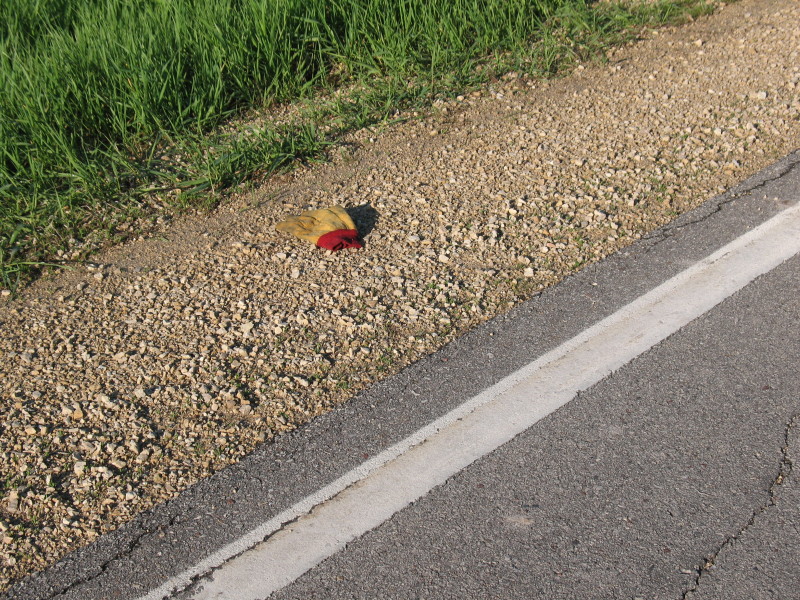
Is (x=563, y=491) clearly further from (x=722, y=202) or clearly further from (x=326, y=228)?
(x=722, y=202)

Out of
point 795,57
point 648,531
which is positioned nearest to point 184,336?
point 648,531

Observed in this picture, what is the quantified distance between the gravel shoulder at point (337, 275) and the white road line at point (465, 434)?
0.39 meters

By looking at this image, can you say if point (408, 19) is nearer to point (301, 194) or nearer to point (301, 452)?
point (301, 194)

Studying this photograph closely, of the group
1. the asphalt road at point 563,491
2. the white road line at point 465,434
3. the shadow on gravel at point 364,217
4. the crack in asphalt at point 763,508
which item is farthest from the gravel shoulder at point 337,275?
the crack in asphalt at point 763,508

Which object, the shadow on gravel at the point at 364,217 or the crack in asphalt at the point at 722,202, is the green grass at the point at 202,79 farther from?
the crack in asphalt at the point at 722,202

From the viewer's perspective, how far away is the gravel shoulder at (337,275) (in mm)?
3125

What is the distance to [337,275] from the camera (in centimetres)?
411

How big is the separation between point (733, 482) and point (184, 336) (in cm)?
229

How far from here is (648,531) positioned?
8.75ft

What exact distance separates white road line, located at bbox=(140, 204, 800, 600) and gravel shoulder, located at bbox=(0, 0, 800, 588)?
1.28ft

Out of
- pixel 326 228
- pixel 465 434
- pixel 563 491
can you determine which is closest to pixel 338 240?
pixel 326 228

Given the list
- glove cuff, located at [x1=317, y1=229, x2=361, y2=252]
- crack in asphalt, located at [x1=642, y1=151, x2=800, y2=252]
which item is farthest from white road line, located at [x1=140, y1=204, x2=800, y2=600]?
glove cuff, located at [x1=317, y1=229, x2=361, y2=252]

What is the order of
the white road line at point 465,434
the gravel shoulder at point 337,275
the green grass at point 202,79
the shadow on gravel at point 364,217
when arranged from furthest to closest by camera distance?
the green grass at point 202,79, the shadow on gravel at point 364,217, the gravel shoulder at point 337,275, the white road line at point 465,434

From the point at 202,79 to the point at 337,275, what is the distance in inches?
84.5
